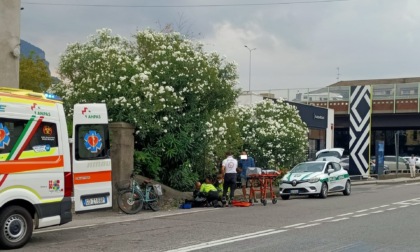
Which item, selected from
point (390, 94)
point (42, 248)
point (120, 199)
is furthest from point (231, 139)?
point (390, 94)

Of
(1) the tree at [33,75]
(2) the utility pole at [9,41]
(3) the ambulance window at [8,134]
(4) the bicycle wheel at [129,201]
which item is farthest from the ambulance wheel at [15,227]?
(1) the tree at [33,75]

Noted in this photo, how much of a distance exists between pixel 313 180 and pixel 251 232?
34.3 feet

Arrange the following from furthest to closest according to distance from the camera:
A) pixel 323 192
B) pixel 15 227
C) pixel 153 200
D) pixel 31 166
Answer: pixel 323 192 < pixel 153 200 < pixel 31 166 < pixel 15 227

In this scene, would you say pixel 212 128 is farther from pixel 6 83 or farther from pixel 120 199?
pixel 6 83

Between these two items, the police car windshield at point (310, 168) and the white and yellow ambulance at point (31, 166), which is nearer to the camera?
the white and yellow ambulance at point (31, 166)

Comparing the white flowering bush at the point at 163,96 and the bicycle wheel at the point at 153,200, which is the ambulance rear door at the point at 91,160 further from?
the white flowering bush at the point at 163,96

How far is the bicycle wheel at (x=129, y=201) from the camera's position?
53.5ft

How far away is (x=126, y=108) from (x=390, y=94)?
41.9 meters

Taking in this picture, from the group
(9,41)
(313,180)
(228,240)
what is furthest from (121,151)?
(313,180)

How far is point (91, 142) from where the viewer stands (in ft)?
44.9

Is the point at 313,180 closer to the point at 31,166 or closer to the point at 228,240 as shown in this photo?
the point at 228,240

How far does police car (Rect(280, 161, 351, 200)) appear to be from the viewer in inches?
872

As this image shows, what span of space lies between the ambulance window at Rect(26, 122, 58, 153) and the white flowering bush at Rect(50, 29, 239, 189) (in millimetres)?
7403

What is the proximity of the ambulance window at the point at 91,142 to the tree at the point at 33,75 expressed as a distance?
2485 cm
